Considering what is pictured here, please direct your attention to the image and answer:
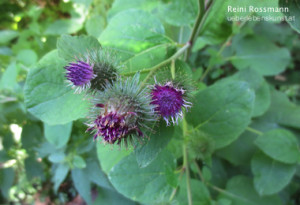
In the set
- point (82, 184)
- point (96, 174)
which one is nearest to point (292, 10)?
point (96, 174)

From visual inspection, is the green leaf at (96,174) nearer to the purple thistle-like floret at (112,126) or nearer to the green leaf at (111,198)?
the green leaf at (111,198)

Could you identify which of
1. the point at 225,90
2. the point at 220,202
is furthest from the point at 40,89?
the point at 220,202

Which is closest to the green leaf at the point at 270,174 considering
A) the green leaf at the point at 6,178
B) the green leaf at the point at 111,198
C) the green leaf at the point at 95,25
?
the green leaf at the point at 111,198

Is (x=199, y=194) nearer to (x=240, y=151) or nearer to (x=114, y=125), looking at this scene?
(x=240, y=151)

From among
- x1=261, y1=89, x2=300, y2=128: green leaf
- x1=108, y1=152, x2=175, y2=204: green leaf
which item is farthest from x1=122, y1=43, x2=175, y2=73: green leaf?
x1=261, y1=89, x2=300, y2=128: green leaf

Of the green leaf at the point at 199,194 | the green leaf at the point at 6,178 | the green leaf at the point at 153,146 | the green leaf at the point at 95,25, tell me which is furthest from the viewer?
the green leaf at the point at 6,178

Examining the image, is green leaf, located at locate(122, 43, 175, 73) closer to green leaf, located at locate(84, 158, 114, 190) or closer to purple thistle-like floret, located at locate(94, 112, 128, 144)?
purple thistle-like floret, located at locate(94, 112, 128, 144)

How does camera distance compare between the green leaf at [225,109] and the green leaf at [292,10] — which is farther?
the green leaf at [225,109]
